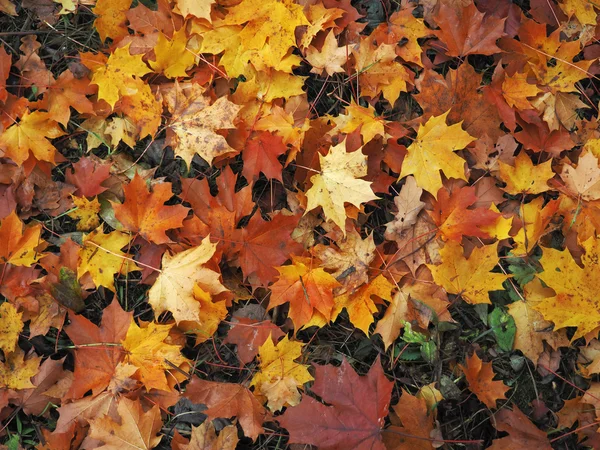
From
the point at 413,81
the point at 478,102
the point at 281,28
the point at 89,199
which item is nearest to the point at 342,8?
the point at 281,28

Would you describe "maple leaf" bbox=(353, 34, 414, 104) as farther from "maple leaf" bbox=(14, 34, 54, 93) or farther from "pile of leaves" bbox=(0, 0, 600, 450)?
"maple leaf" bbox=(14, 34, 54, 93)

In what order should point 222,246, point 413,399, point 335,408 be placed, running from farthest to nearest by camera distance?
1. point 222,246
2. point 413,399
3. point 335,408

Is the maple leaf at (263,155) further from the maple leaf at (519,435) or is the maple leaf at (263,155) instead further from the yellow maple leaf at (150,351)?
the maple leaf at (519,435)

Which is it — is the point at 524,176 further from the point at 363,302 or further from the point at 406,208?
the point at 363,302

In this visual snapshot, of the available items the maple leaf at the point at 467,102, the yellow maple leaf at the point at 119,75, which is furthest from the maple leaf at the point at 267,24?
the maple leaf at the point at 467,102

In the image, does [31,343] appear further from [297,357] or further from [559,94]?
[559,94]

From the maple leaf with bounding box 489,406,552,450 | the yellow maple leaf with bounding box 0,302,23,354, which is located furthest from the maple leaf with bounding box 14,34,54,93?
the maple leaf with bounding box 489,406,552,450
